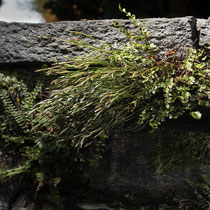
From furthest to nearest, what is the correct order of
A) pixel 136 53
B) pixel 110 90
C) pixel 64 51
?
pixel 64 51 < pixel 136 53 < pixel 110 90

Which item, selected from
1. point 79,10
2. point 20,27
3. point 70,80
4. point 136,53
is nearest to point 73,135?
point 70,80

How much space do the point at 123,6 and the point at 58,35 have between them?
1141 millimetres

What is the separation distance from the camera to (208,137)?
206cm

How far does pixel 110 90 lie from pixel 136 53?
1.37ft

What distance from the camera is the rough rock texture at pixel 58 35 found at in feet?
7.21

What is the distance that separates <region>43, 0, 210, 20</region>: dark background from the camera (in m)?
3.05

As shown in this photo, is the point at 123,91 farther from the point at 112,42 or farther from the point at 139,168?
the point at 139,168

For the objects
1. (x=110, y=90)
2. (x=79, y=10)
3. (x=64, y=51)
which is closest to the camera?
(x=110, y=90)

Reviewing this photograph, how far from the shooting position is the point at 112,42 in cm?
227

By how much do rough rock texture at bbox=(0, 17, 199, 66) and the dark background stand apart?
0.83 metres

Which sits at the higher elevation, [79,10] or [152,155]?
[79,10]

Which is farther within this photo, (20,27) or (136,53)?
(20,27)

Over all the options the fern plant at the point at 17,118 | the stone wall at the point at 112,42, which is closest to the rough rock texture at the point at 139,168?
the stone wall at the point at 112,42

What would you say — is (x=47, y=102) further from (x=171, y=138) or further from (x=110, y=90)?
(x=171, y=138)
